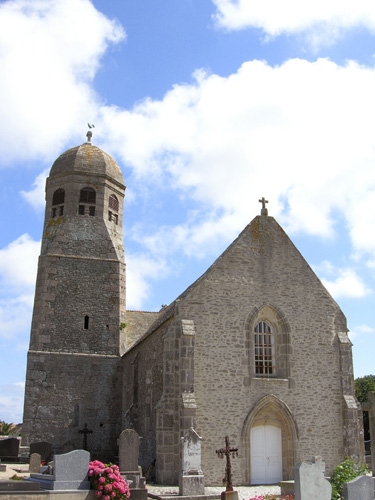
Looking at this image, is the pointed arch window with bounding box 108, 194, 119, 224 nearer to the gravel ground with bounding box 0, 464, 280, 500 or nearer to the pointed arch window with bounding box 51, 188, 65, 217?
the pointed arch window with bounding box 51, 188, 65, 217

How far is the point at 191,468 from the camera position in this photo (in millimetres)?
17438

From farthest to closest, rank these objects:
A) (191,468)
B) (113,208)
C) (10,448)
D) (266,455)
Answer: (113,208) → (10,448) → (266,455) → (191,468)

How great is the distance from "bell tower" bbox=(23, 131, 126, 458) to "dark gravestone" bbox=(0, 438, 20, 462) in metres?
0.98

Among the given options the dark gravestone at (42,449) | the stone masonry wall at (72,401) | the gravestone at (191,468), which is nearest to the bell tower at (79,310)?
the stone masonry wall at (72,401)

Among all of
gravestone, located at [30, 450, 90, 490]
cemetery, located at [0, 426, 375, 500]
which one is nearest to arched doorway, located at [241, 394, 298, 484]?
cemetery, located at [0, 426, 375, 500]

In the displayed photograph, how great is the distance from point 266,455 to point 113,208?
1568 cm

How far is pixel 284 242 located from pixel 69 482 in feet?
42.4

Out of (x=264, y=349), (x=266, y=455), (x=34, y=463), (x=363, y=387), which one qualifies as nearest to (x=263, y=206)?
(x=264, y=349)

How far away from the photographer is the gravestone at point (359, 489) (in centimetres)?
1140

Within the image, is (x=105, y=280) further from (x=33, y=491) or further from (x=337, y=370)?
(x=33, y=491)

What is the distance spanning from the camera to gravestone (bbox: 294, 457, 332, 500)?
11.7 m

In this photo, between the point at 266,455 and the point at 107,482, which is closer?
the point at 107,482

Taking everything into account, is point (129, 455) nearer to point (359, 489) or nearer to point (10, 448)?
point (359, 489)

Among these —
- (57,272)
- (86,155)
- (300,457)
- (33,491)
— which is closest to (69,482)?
(33,491)
